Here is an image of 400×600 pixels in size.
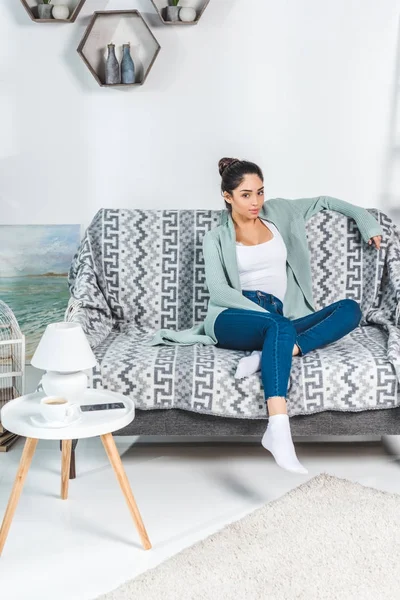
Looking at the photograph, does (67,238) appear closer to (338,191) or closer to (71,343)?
(338,191)

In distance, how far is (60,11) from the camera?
3.47 m

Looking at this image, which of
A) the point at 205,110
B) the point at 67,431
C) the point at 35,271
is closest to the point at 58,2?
the point at 205,110

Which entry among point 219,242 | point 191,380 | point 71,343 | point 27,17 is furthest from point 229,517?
point 27,17

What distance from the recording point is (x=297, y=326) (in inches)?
112

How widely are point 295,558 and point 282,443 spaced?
1.42ft

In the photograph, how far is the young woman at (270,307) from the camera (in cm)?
240

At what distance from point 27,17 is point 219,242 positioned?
1.58 m

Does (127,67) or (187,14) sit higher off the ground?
Answer: (187,14)

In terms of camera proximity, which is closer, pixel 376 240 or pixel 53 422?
pixel 53 422

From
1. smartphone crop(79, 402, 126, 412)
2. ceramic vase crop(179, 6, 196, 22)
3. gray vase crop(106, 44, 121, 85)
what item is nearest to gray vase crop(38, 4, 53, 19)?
gray vase crop(106, 44, 121, 85)

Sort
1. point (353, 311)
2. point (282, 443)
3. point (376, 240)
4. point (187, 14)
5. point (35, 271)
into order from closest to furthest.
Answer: point (282, 443) < point (353, 311) < point (376, 240) < point (187, 14) < point (35, 271)

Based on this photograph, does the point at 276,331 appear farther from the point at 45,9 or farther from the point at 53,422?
the point at 45,9

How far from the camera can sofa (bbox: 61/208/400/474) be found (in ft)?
8.11

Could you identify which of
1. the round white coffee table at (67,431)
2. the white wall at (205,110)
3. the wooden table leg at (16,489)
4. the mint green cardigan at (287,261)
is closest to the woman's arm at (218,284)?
the mint green cardigan at (287,261)
